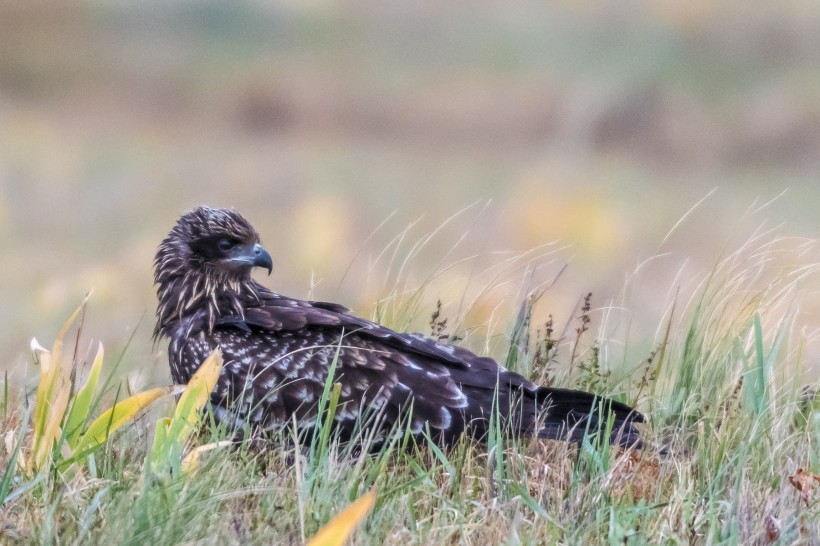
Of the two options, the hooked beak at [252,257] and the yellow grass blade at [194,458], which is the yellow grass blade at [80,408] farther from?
the hooked beak at [252,257]

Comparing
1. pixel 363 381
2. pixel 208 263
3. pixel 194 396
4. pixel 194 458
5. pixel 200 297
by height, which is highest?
pixel 208 263

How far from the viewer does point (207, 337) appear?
473 cm

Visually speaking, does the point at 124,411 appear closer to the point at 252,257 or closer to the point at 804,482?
the point at 252,257

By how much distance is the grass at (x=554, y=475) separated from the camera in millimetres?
3219

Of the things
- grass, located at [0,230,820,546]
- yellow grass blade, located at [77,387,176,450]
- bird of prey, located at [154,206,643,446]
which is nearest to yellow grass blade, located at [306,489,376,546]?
grass, located at [0,230,820,546]

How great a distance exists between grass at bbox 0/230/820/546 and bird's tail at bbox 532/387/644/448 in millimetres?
66

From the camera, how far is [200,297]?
5.00 m

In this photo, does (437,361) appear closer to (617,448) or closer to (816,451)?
(617,448)

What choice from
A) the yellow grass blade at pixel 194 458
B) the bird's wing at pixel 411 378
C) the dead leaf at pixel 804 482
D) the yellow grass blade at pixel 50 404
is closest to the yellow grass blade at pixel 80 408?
the yellow grass blade at pixel 50 404

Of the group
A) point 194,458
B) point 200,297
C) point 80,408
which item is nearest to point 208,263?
point 200,297

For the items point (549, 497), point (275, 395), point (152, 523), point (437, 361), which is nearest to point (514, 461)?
point (549, 497)

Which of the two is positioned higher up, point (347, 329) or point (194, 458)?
point (347, 329)

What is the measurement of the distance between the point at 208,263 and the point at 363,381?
3.39 ft

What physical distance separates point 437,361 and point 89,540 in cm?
186
